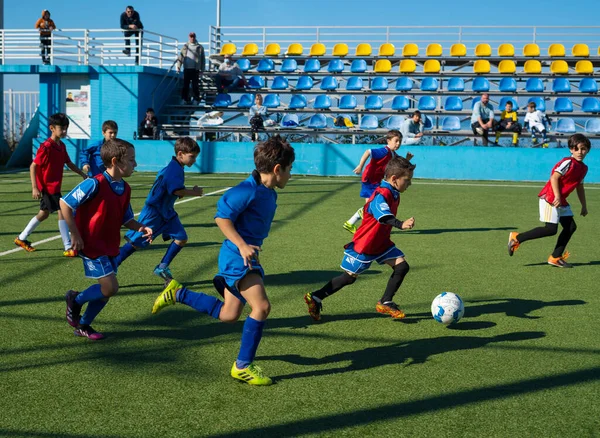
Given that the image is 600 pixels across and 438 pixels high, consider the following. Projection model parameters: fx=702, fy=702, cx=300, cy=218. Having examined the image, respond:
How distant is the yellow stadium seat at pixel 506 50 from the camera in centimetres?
2508

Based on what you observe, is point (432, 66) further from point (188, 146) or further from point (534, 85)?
point (188, 146)

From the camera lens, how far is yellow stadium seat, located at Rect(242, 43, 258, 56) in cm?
2653

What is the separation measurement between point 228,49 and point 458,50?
854 centimetres

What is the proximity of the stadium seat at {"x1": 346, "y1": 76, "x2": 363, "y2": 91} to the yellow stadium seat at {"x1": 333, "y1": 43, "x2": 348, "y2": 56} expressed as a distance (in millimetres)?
1820

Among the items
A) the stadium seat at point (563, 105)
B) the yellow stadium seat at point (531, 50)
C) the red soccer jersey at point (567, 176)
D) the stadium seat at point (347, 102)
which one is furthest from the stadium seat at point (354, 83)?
the red soccer jersey at point (567, 176)

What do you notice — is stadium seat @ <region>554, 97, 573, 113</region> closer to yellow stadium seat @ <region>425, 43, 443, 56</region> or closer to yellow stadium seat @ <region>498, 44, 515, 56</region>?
yellow stadium seat @ <region>498, 44, 515, 56</region>

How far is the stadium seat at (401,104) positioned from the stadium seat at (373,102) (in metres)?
0.45

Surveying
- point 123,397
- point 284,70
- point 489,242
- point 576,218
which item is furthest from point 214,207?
point 284,70

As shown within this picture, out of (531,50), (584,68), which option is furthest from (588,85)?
(531,50)

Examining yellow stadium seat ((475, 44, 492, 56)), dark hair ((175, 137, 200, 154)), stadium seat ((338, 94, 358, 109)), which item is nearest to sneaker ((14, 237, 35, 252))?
dark hair ((175, 137, 200, 154))

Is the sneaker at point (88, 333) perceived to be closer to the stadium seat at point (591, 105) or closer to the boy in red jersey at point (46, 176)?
the boy in red jersey at point (46, 176)

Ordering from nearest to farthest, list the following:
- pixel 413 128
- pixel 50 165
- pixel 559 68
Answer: pixel 50 165 < pixel 413 128 < pixel 559 68

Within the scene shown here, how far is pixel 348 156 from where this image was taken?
Answer: 64.1 ft

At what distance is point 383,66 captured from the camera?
80.7 feet
